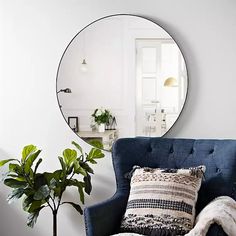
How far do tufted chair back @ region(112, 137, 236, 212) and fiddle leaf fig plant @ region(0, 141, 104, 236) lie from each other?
0.70ft

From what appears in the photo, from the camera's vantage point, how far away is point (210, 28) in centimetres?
348

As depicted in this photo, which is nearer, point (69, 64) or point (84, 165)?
point (84, 165)

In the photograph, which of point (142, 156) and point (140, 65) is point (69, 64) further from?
point (142, 156)

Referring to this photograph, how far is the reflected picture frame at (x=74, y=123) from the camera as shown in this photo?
3.59 meters

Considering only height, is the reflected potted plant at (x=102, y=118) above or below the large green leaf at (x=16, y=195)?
above


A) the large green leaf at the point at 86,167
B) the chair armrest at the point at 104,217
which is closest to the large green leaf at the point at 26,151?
the large green leaf at the point at 86,167

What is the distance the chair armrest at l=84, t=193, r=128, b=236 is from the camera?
2711 millimetres

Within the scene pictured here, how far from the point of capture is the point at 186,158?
3234 millimetres

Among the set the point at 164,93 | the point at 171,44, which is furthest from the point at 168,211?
the point at 171,44

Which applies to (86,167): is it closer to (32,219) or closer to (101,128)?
(101,128)

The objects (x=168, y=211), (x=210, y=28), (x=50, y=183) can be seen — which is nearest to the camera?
(x=168, y=211)

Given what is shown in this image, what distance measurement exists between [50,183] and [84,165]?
0.27 metres

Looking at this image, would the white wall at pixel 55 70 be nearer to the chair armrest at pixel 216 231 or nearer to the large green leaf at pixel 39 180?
the large green leaf at pixel 39 180

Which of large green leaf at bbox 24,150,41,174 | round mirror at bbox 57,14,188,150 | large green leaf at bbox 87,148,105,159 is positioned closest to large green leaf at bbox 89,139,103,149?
round mirror at bbox 57,14,188,150
